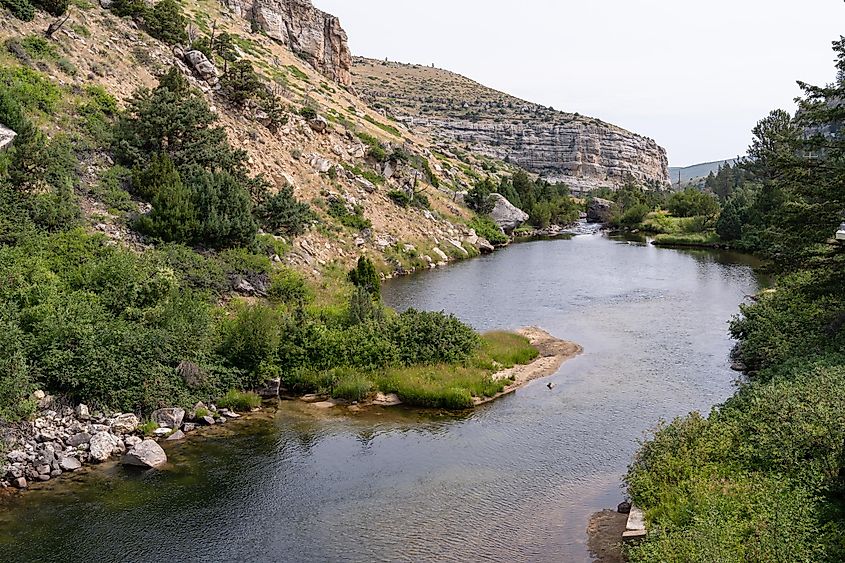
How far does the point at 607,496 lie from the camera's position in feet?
58.0

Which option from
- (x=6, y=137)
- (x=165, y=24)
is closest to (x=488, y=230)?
(x=165, y=24)

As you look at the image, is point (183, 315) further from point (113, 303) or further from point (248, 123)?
point (248, 123)

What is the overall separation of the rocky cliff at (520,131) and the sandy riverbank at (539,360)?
108632 mm

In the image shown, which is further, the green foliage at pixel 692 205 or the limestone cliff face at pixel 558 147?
the limestone cliff face at pixel 558 147

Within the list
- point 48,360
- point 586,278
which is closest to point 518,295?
point 586,278

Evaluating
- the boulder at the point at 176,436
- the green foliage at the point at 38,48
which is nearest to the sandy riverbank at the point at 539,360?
the boulder at the point at 176,436

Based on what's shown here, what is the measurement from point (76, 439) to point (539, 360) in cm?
1801

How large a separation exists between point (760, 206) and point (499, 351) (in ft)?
157

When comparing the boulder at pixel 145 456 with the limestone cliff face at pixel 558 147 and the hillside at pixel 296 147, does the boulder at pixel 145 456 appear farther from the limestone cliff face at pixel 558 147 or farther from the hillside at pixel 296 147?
the limestone cliff face at pixel 558 147

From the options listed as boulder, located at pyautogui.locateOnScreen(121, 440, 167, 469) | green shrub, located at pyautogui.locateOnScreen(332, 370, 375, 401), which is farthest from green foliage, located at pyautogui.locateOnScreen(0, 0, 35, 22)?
boulder, located at pyautogui.locateOnScreen(121, 440, 167, 469)

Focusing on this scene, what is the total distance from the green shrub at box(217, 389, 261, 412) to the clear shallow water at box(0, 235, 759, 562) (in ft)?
3.30

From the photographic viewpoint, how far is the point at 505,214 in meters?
77.2

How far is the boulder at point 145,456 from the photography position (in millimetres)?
18953

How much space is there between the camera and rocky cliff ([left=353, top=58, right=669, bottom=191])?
487ft
